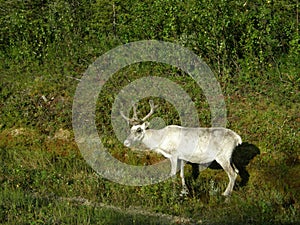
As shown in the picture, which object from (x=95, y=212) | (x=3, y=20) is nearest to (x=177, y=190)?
(x=95, y=212)

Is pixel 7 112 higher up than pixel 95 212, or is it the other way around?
pixel 7 112

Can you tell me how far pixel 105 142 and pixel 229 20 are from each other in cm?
445

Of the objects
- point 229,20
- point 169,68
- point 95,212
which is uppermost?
point 229,20

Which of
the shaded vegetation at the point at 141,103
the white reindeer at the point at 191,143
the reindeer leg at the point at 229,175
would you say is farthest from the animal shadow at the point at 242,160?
the reindeer leg at the point at 229,175

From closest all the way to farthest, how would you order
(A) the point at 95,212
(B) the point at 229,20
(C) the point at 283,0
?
(A) the point at 95,212 → (B) the point at 229,20 → (C) the point at 283,0

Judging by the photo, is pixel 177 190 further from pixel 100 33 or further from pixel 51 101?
pixel 100 33

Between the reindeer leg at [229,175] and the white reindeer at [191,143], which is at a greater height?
the white reindeer at [191,143]

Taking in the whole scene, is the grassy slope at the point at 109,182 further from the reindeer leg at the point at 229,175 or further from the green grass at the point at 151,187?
the reindeer leg at the point at 229,175

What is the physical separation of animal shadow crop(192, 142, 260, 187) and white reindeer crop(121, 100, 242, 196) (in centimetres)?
55

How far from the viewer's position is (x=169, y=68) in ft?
47.7

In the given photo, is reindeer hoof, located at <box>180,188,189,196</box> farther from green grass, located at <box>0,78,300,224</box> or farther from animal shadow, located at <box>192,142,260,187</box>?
animal shadow, located at <box>192,142,260,187</box>

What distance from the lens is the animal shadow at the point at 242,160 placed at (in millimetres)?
Result: 11134

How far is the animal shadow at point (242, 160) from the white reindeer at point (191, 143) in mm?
546

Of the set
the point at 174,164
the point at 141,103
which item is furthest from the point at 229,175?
the point at 141,103
